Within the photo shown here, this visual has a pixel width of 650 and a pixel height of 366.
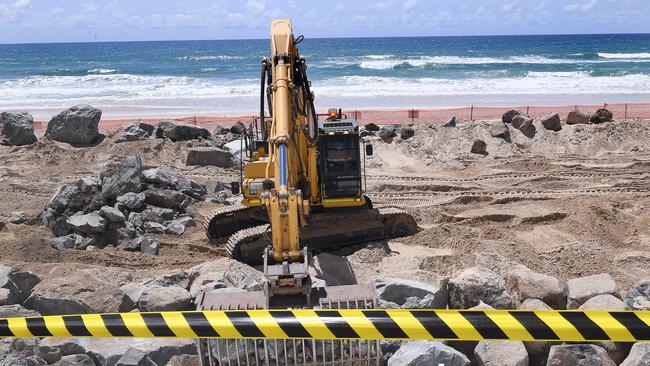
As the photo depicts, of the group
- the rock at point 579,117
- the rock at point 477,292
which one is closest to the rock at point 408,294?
the rock at point 477,292

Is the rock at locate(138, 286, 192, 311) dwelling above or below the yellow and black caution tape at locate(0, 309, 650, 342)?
below

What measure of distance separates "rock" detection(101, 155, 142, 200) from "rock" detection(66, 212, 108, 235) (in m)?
0.93

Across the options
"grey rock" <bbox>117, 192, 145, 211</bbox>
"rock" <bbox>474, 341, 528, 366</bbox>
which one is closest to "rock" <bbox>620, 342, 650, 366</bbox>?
"rock" <bbox>474, 341, 528, 366</bbox>

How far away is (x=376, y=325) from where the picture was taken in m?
2.50

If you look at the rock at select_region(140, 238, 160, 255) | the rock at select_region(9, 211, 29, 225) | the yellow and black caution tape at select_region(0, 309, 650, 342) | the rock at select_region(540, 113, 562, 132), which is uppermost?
the yellow and black caution tape at select_region(0, 309, 650, 342)

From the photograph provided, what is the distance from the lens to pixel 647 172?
583 inches

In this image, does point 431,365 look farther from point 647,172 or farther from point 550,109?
point 550,109

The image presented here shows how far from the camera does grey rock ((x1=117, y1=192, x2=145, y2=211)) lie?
11055mm

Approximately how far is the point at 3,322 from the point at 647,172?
1497 cm

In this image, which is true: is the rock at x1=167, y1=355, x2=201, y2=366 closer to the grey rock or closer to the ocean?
the grey rock

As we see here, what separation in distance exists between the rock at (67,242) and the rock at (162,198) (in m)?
1.62

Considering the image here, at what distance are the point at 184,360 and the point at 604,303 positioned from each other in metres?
4.10

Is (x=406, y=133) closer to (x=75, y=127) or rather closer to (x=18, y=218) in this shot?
(x=75, y=127)

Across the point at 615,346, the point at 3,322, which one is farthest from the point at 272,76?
the point at 3,322
